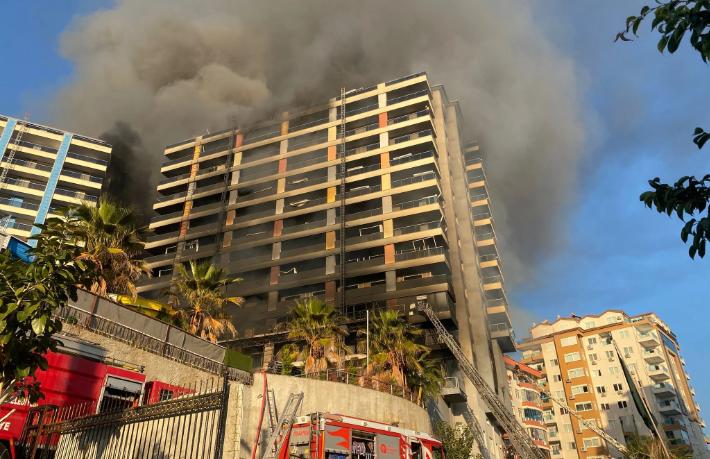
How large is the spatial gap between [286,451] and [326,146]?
43.1 metres

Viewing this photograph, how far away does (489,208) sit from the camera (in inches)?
2250

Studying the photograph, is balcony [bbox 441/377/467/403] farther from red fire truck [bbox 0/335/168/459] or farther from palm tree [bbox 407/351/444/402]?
red fire truck [bbox 0/335/168/459]

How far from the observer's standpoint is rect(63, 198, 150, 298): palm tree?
1881 cm

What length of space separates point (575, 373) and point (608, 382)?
4.08 metres

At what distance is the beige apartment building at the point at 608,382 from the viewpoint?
6309 centimetres

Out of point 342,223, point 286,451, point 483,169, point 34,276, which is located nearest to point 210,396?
point 34,276

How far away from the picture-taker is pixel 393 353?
2655 centimetres

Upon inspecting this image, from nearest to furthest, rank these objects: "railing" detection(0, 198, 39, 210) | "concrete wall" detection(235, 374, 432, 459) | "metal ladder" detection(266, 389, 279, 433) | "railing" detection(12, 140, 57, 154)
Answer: "metal ladder" detection(266, 389, 279, 433)
"concrete wall" detection(235, 374, 432, 459)
"railing" detection(0, 198, 39, 210)
"railing" detection(12, 140, 57, 154)

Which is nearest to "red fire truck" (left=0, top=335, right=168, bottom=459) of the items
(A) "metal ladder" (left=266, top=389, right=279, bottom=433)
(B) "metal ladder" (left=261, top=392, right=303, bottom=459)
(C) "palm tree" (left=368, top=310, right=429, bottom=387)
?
(A) "metal ladder" (left=266, top=389, right=279, bottom=433)

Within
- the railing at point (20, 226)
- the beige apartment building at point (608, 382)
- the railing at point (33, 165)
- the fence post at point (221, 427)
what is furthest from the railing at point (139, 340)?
the railing at point (33, 165)

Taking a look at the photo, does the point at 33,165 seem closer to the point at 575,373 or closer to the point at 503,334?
the point at 503,334

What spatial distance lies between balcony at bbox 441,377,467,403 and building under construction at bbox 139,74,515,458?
84 millimetres

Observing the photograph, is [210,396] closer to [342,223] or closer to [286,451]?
[286,451]

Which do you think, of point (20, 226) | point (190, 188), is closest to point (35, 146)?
point (20, 226)
